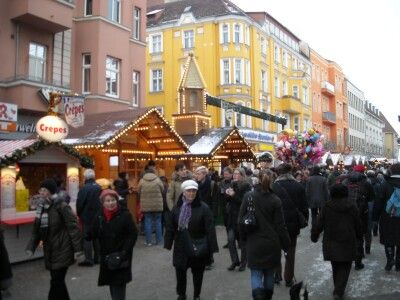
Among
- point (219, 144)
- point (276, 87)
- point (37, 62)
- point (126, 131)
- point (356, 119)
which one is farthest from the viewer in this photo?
point (356, 119)

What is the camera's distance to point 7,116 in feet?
38.3

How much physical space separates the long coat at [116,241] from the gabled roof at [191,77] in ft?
54.0

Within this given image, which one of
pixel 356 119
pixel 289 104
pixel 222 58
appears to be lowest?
pixel 289 104

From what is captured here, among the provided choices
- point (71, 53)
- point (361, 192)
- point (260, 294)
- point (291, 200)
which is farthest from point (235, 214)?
point (71, 53)

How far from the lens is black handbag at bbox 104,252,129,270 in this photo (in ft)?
18.0

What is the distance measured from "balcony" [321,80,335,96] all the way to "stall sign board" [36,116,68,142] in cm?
4978

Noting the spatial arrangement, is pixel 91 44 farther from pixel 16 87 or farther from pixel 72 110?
pixel 72 110

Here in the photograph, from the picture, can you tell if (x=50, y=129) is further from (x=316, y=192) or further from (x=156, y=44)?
(x=156, y=44)

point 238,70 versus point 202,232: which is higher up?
point 238,70

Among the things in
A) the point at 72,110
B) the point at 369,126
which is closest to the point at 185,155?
the point at 72,110

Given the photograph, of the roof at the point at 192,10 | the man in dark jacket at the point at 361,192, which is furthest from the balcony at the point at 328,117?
the man in dark jacket at the point at 361,192

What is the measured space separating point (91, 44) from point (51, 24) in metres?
2.36

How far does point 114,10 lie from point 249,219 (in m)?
16.7

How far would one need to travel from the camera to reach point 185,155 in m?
17.3
